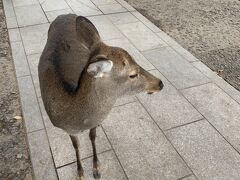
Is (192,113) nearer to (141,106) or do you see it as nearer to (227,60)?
(141,106)

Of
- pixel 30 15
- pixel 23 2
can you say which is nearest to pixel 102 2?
pixel 30 15

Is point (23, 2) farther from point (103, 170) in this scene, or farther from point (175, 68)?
point (103, 170)

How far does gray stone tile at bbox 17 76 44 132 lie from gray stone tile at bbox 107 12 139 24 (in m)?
3.02

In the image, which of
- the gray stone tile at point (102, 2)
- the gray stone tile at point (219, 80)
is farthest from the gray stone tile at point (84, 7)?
the gray stone tile at point (219, 80)

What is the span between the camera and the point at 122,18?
7688 mm

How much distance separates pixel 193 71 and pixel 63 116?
10.9 ft

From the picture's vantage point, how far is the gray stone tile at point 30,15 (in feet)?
24.4

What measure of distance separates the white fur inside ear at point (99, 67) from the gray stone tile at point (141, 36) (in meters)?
4.01

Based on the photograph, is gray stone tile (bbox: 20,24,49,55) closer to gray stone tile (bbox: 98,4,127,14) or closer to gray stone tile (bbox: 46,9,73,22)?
gray stone tile (bbox: 46,9,73,22)

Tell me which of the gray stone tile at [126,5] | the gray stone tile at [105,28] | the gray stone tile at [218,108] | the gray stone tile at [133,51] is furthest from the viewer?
the gray stone tile at [126,5]

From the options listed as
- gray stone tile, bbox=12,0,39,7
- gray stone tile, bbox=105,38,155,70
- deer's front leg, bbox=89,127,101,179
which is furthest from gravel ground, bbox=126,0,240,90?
deer's front leg, bbox=89,127,101,179

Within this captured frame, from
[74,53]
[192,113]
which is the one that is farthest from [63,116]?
[192,113]

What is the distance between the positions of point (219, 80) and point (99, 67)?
3.63 metres

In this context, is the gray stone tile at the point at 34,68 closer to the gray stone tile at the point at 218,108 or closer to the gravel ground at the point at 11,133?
the gravel ground at the point at 11,133
